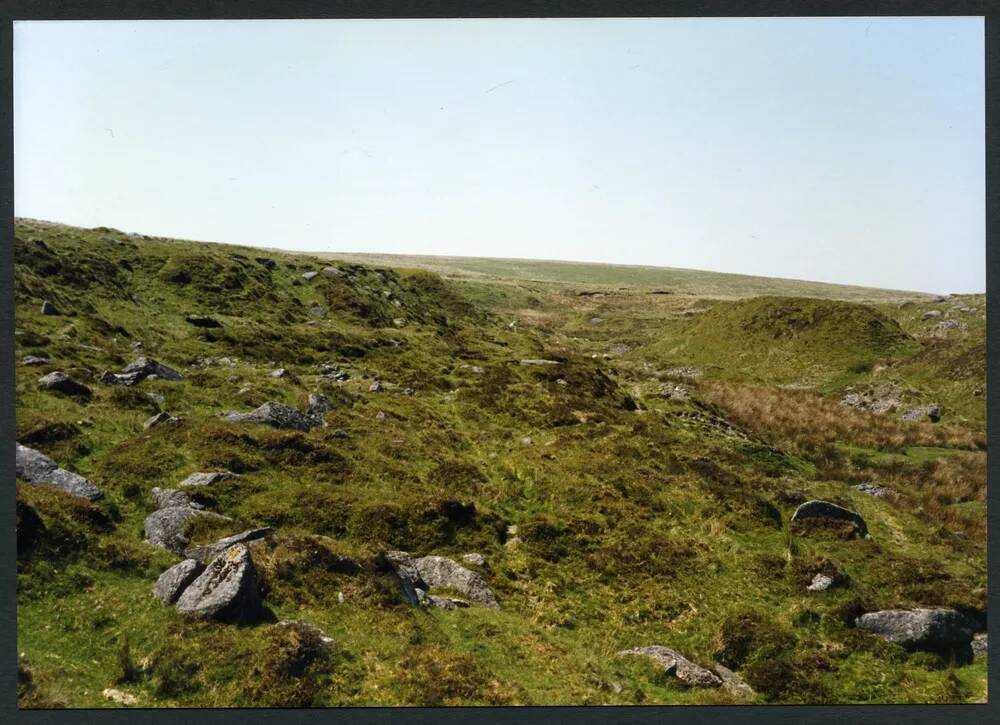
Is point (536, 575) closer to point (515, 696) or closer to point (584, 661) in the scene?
point (584, 661)

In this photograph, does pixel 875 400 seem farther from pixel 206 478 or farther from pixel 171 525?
pixel 171 525

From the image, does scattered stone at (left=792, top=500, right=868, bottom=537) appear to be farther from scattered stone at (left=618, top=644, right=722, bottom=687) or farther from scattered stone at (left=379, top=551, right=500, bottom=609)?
scattered stone at (left=379, top=551, right=500, bottom=609)

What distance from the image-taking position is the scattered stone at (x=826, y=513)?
68.4 feet

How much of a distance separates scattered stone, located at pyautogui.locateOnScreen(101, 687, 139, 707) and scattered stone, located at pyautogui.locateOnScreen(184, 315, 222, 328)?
111ft

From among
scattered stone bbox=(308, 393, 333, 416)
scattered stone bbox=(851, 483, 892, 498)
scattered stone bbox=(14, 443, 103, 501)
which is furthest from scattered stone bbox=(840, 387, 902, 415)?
scattered stone bbox=(14, 443, 103, 501)

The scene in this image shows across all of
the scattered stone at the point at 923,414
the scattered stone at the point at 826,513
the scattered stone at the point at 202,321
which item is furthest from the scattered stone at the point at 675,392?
the scattered stone at the point at 202,321

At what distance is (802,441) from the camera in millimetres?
33094

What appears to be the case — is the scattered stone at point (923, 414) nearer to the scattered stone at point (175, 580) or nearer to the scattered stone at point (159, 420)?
the scattered stone at point (175, 580)

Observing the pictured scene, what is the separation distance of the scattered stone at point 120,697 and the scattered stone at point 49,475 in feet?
21.4

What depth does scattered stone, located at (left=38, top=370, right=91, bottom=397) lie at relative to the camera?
22.3 meters

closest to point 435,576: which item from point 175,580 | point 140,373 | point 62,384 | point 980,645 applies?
point 175,580

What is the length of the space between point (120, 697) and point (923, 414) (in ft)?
140

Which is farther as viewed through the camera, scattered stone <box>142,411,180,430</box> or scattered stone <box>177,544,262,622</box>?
scattered stone <box>142,411,180,430</box>

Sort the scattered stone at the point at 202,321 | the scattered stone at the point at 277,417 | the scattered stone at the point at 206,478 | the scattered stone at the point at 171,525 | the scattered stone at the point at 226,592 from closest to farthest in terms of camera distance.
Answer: the scattered stone at the point at 226,592 < the scattered stone at the point at 171,525 < the scattered stone at the point at 206,478 < the scattered stone at the point at 277,417 < the scattered stone at the point at 202,321
